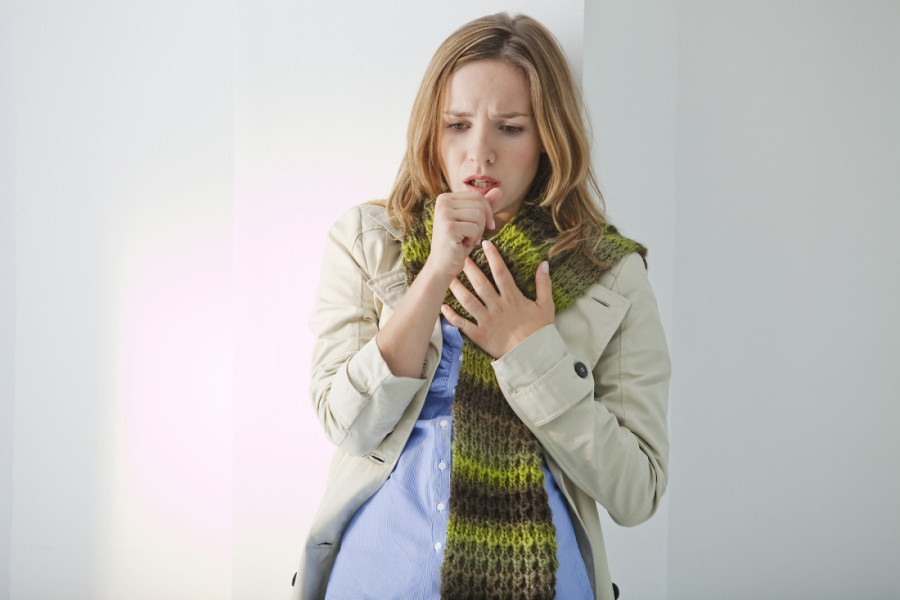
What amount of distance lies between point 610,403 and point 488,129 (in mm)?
459

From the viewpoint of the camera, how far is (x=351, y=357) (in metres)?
1.33

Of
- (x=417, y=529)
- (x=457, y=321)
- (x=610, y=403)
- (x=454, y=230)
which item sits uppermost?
(x=454, y=230)

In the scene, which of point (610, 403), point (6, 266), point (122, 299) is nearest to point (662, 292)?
point (610, 403)

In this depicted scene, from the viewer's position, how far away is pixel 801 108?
219cm

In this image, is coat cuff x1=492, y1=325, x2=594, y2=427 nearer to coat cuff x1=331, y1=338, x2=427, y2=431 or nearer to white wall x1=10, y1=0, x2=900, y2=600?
coat cuff x1=331, y1=338, x2=427, y2=431

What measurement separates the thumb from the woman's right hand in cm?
13

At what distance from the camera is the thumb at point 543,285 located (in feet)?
4.27

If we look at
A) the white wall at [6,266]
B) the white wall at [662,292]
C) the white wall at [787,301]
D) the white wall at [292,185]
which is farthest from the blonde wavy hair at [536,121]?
the white wall at [6,266]

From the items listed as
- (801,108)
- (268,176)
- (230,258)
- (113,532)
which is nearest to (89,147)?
(230,258)

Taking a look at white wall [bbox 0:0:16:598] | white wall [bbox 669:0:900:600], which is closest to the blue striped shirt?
white wall [bbox 669:0:900:600]

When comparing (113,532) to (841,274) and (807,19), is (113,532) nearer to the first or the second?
(841,274)

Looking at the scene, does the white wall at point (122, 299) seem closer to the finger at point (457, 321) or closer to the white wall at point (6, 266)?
the white wall at point (6, 266)

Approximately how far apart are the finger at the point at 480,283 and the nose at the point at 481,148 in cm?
15

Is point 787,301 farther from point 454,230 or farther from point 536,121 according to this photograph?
point 454,230
